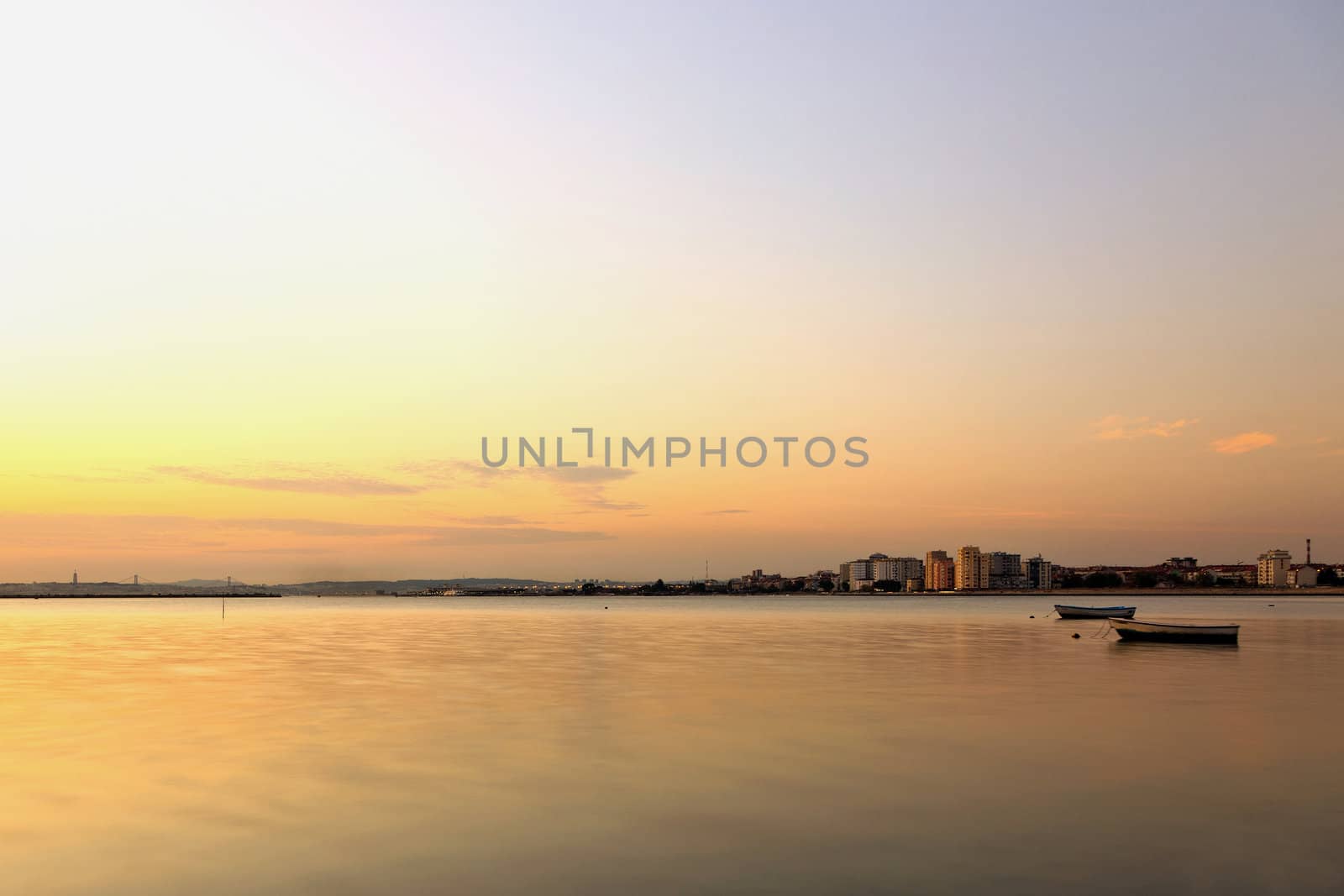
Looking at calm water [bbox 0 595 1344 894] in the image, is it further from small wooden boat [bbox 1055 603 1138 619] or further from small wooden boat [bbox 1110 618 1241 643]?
small wooden boat [bbox 1055 603 1138 619]

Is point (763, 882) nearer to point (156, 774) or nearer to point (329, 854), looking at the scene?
point (329, 854)

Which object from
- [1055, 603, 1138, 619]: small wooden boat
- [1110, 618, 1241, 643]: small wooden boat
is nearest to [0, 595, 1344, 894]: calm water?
[1110, 618, 1241, 643]: small wooden boat

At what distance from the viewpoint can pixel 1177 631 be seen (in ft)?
213

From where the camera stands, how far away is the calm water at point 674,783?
13891mm

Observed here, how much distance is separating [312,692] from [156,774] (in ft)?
52.5

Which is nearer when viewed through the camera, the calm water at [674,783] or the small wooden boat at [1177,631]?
the calm water at [674,783]

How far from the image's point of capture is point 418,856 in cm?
1453

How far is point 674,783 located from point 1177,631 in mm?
55616

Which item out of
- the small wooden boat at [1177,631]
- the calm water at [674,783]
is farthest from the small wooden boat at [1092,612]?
the calm water at [674,783]

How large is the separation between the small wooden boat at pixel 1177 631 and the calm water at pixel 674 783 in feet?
66.8

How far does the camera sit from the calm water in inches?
547

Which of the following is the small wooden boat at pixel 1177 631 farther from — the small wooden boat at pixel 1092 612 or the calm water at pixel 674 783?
the small wooden boat at pixel 1092 612

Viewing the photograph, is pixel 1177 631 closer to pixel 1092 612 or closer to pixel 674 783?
pixel 1092 612

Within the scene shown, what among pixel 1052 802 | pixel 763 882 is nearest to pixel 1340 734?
pixel 1052 802
